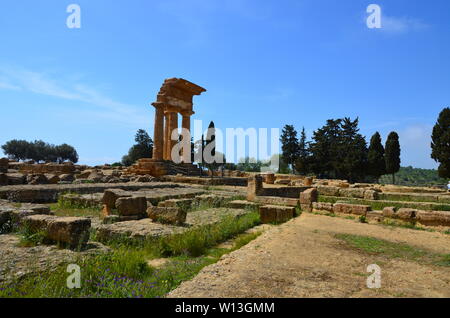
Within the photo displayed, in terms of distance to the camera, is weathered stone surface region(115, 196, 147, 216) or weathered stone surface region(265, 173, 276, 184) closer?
weathered stone surface region(115, 196, 147, 216)

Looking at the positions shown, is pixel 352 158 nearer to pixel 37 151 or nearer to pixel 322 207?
pixel 322 207

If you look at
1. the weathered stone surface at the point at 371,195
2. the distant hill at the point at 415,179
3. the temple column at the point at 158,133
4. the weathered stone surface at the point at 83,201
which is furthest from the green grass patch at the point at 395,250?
the distant hill at the point at 415,179

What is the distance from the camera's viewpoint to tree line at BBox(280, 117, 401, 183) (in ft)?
142

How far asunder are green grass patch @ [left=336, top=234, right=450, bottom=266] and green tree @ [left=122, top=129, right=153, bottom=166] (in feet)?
156

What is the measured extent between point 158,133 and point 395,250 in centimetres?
2346

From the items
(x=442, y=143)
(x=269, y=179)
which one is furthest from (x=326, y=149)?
(x=269, y=179)

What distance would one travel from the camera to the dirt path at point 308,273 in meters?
3.35

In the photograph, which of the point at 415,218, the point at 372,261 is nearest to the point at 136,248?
the point at 372,261

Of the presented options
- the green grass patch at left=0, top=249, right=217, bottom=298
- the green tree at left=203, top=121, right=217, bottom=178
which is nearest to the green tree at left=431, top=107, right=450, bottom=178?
the green tree at left=203, top=121, right=217, bottom=178

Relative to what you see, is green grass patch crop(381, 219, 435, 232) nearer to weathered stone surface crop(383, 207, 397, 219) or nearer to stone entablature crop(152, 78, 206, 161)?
weathered stone surface crop(383, 207, 397, 219)

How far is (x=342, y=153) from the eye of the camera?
45375 millimetres

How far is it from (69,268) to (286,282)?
9.17ft

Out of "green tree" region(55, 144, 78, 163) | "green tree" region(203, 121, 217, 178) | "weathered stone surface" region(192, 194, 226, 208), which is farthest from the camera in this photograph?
"green tree" region(55, 144, 78, 163)
